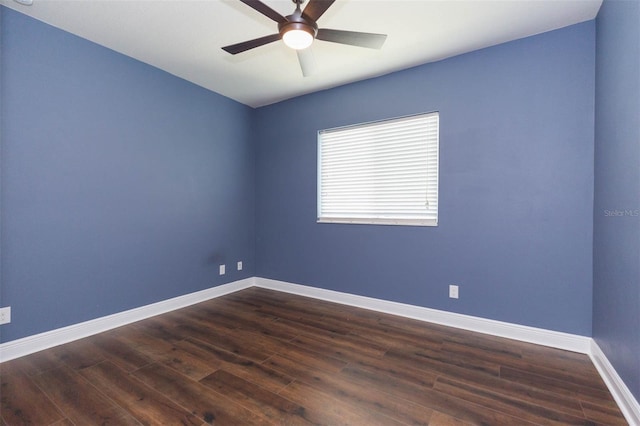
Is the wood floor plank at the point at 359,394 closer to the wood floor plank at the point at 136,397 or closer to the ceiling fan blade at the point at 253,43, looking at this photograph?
the wood floor plank at the point at 136,397

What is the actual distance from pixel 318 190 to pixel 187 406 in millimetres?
2607

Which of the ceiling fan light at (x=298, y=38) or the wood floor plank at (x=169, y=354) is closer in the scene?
the ceiling fan light at (x=298, y=38)

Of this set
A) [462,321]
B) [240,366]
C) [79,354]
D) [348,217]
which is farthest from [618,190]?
[79,354]

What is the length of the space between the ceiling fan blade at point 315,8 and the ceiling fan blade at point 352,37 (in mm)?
142

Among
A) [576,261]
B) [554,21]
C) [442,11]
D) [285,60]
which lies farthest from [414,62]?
[576,261]

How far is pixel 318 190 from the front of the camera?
144 inches

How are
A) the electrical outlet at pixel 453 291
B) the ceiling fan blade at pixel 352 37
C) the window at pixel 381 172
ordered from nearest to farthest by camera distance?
1. the ceiling fan blade at pixel 352 37
2. the electrical outlet at pixel 453 291
3. the window at pixel 381 172

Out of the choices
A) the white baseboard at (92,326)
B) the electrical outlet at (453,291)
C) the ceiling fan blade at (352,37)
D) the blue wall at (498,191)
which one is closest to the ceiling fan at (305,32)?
the ceiling fan blade at (352,37)

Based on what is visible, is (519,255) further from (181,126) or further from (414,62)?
(181,126)

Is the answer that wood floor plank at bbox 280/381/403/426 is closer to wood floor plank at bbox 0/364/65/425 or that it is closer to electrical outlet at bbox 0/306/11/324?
A: wood floor plank at bbox 0/364/65/425

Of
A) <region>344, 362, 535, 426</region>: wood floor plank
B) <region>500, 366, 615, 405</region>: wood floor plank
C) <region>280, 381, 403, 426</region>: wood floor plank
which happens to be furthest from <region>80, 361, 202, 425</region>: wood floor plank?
<region>500, 366, 615, 405</region>: wood floor plank

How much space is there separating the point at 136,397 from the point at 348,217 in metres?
2.52

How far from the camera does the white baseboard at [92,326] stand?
2.12 m

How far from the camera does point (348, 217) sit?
3.44 meters
